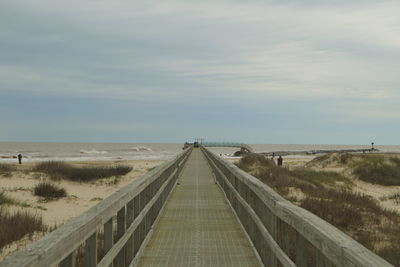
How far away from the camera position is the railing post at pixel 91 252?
11.7 feet

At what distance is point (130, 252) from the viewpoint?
18.6ft

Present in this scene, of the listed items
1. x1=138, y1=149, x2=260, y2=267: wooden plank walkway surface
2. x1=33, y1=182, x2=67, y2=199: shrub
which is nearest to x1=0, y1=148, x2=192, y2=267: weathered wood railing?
x1=138, y1=149, x2=260, y2=267: wooden plank walkway surface

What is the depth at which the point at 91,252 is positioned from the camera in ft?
11.8

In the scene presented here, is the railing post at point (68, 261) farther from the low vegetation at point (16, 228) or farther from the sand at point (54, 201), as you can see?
the low vegetation at point (16, 228)

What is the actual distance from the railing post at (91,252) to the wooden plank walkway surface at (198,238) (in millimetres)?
2751

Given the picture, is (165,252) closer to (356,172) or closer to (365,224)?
(365,224)

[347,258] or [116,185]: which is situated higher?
[347,258]

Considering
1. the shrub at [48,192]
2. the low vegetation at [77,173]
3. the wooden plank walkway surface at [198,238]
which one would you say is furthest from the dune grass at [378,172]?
the shrub at [48,192]

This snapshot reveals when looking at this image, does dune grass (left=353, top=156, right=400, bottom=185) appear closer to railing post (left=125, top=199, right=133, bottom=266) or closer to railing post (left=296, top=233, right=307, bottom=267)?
railing post (left=125, top=199, right=133, bottom=266)

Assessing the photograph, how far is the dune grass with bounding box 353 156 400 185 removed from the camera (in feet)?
89.8

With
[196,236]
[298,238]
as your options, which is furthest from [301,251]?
[196,236]

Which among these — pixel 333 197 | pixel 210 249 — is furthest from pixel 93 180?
pixel 210 249

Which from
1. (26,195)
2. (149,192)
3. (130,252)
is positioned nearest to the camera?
(130,252)

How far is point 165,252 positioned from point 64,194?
12.5 metres
